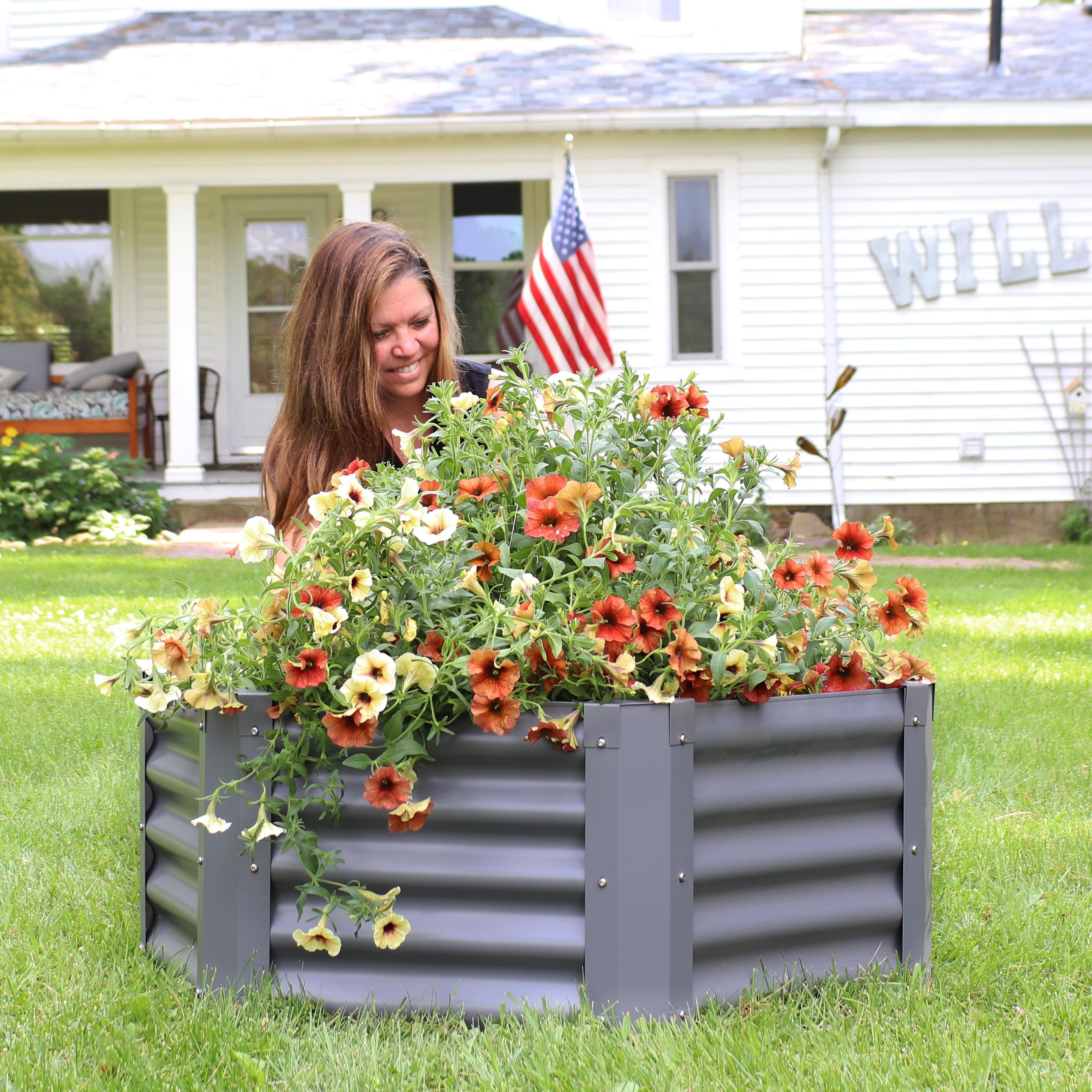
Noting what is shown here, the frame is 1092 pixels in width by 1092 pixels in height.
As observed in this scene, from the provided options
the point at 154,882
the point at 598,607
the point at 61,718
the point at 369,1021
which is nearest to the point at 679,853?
the point at 598,607

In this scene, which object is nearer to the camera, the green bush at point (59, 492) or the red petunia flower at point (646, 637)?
the red petunia flower at point (646, 637)

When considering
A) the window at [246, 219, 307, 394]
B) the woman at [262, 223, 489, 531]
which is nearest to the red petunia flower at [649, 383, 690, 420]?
the woman at [262, 223, 489, 531]

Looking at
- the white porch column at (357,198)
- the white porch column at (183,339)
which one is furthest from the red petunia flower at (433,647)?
the white porch column at (357,198)

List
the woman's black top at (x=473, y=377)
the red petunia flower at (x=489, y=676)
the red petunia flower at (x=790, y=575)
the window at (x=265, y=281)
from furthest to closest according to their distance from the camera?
the window at (x=265, y=281) < the woman's black top at (x=473, y=377) < the red petunia flower at (x=790, y=575) < the red petunia flower at (x=489, y=676)

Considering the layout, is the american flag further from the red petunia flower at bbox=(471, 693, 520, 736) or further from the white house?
the red petunia flower at bbox=(471, 693, 520, 736)

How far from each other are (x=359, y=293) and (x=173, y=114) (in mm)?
8532

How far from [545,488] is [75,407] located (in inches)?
396

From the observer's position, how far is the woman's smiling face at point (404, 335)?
2.59 metres

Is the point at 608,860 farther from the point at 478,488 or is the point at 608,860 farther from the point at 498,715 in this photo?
the point at 478,488

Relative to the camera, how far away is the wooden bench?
34.7ft

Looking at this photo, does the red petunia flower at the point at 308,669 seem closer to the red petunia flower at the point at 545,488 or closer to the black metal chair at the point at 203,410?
the red petunia flower at the point at 545,488

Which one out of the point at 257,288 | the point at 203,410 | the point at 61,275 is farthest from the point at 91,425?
the point at 257,288

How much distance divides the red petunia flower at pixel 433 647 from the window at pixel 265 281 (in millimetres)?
10745

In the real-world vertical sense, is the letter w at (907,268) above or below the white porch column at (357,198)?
below
